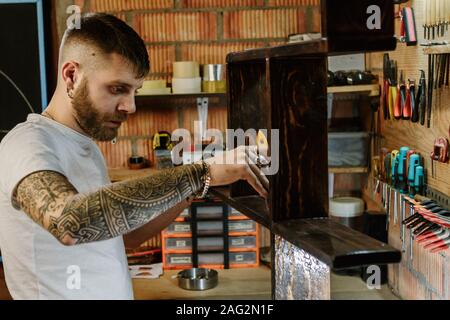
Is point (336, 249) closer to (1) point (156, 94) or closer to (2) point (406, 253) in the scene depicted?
(2) point (406, 253)

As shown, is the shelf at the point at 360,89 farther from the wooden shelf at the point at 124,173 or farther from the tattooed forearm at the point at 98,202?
the tattooed forearm at the point at 98,202

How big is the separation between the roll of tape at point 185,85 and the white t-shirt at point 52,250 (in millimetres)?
1819

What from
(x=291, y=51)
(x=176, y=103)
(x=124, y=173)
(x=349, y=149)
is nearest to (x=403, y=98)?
(x=349, y=149)

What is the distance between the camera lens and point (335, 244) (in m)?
1.00

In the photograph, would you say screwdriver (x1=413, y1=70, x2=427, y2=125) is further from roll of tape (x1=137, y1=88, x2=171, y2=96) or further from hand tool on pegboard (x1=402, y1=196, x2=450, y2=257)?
roll of tape (x1=137, y1=88, x2=171, y2=96)

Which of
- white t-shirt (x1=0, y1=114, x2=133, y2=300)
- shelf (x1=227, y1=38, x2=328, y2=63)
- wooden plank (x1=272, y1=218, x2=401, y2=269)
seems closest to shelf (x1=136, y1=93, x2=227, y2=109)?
white t-shirt (x1=0, y1=114, x2=133, y2=300)

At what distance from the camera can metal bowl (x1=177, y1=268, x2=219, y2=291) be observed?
3002mm

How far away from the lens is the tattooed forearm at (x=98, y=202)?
3.89 ft

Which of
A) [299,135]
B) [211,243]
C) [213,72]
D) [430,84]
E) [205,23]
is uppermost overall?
[205,23]

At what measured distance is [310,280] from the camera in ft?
3.74

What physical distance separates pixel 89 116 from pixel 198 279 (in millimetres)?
1651

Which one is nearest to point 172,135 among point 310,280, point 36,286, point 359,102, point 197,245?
point 197,245

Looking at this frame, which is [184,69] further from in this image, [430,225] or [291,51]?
[291,51]
